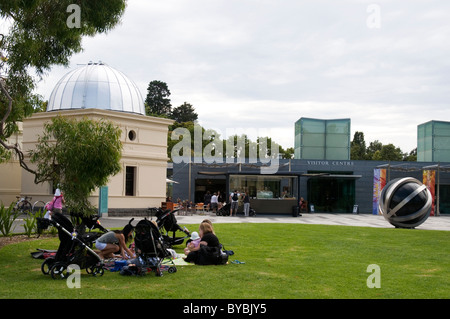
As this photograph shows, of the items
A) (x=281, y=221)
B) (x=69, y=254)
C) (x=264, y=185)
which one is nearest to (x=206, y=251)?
(x=69, y=254)

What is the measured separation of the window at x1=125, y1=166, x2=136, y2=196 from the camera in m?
30.4

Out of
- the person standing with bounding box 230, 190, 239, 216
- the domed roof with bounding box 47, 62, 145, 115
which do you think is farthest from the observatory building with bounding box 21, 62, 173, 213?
the person standing with bounding box 230, 190, 239, 216

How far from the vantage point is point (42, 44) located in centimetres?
1362

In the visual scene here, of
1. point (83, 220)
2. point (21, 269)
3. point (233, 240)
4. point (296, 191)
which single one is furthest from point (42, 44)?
point (296, 191)

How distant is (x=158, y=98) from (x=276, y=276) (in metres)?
77.4

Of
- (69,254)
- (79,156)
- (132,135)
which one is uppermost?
(132,135)

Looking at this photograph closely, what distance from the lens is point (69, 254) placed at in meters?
10.0

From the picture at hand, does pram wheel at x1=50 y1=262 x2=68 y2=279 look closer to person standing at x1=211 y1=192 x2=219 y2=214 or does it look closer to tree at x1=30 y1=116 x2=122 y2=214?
tree at x1=30 y1=116 x2=122 y2=214

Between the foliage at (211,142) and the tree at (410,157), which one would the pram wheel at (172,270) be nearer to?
the foliage at (211,142)

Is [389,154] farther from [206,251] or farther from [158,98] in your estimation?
[206,251]

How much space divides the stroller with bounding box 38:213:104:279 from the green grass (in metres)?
0.22

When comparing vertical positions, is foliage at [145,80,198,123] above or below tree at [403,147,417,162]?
above

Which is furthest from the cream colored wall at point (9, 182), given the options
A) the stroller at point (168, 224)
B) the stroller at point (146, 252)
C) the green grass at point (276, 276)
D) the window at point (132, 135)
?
the stroller at point (146, 252)

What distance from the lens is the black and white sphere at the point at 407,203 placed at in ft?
79.3
